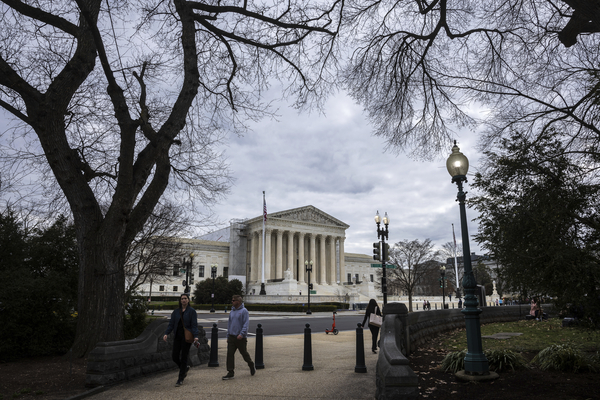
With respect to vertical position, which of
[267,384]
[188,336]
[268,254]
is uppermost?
[268,254]

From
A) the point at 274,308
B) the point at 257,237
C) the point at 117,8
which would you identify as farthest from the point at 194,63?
the point at 257,237

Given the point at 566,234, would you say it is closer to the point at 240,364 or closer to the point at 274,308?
the point at 240,364

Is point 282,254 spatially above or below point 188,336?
above

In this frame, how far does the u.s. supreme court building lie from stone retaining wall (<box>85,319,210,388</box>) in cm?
6456

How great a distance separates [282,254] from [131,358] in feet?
255

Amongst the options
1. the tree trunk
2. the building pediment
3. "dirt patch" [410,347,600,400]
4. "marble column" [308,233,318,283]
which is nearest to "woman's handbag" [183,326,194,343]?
the tree trunk

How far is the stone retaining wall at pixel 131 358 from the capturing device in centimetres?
739

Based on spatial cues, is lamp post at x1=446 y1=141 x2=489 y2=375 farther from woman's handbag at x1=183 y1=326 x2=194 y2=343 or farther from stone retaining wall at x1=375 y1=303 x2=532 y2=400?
woman's handbag at x1=183 y1=326 x2=194 y2=343

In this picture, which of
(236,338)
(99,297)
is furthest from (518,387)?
(99,297)

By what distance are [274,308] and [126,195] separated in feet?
133

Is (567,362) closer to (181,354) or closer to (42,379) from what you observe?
(181,354)

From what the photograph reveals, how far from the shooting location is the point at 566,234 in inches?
287

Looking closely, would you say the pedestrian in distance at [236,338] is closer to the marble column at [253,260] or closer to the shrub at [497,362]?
the shrub at [497,362]

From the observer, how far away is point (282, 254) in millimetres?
85500
